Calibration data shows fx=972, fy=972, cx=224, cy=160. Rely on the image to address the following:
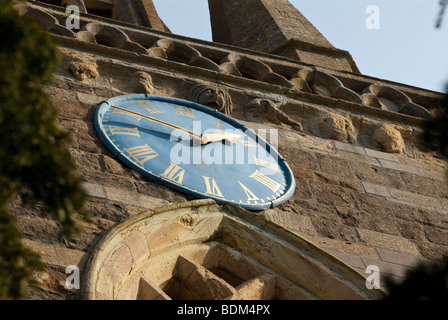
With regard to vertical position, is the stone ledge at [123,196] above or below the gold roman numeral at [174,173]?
below

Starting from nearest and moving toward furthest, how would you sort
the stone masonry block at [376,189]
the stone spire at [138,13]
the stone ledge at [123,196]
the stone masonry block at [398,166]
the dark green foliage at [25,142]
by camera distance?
the dark green foliage at [25,142]
the stone ledge at [123,196]
the stone masonry block at [376,189]
the stone masonry block at [398,166]
the stone spire at [138,13]

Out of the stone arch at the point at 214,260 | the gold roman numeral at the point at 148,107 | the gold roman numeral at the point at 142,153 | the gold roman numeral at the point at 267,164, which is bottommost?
the stone arch at the point at 214,260

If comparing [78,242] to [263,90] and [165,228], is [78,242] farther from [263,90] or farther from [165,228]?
[263,90]

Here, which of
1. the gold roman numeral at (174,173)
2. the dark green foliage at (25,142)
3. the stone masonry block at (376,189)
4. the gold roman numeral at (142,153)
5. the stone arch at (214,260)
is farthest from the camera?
the stone masonry block at (376,189)

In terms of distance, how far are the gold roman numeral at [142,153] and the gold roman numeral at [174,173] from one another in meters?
0.15

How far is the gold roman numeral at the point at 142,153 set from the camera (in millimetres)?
6402

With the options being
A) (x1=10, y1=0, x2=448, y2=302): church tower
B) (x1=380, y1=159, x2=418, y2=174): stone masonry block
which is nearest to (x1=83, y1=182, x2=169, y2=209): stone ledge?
(x1=10, y1=0, x2=448, y2=302): church tower

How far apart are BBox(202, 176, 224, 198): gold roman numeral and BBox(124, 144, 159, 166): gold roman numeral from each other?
39 centimetres

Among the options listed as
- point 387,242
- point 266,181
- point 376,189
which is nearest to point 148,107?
point 266,181

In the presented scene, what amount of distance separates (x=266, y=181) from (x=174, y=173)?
0.74 m

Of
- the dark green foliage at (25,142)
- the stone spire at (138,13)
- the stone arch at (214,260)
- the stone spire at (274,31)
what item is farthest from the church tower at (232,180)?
the stone spire at (138,13)

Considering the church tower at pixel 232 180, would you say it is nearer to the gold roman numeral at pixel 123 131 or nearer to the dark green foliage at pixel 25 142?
the gold roman numeral at pixel 123 131

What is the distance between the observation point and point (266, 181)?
6.77 m

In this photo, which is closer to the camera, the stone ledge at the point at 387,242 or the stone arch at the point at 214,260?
the stone arch at the point at 214,260
